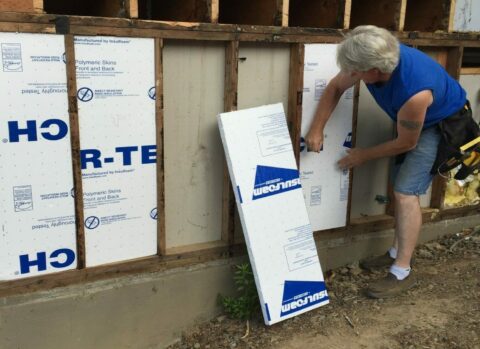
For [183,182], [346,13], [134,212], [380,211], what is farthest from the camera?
[380,211]

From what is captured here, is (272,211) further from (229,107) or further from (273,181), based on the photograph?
(229,107)

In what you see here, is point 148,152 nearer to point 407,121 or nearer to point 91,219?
point 91,219

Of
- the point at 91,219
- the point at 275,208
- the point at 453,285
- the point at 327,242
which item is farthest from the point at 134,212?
the point at 453,285

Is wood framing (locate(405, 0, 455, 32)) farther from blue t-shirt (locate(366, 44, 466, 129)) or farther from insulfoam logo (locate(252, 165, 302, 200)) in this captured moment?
insulfoam logo (locate(252, 165, 302, 200))

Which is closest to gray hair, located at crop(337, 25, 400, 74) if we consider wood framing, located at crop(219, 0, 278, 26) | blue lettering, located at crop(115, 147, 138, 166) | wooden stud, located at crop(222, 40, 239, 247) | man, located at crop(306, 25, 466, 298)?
man, located at crop(306, 25, 466, 298)

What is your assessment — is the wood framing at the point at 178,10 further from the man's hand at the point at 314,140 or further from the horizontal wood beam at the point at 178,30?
the man's hand at the point at 314,140

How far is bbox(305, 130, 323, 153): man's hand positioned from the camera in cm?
312

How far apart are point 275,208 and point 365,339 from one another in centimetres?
88

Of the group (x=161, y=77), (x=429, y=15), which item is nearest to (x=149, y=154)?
(x=161, y=77)

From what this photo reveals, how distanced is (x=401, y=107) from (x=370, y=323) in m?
1.25

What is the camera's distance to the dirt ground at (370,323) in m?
2.84

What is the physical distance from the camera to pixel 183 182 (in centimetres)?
291

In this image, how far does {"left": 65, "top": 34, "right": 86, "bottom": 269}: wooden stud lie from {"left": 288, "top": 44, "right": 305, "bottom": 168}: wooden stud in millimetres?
1289

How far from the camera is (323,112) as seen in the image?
10.2ft
